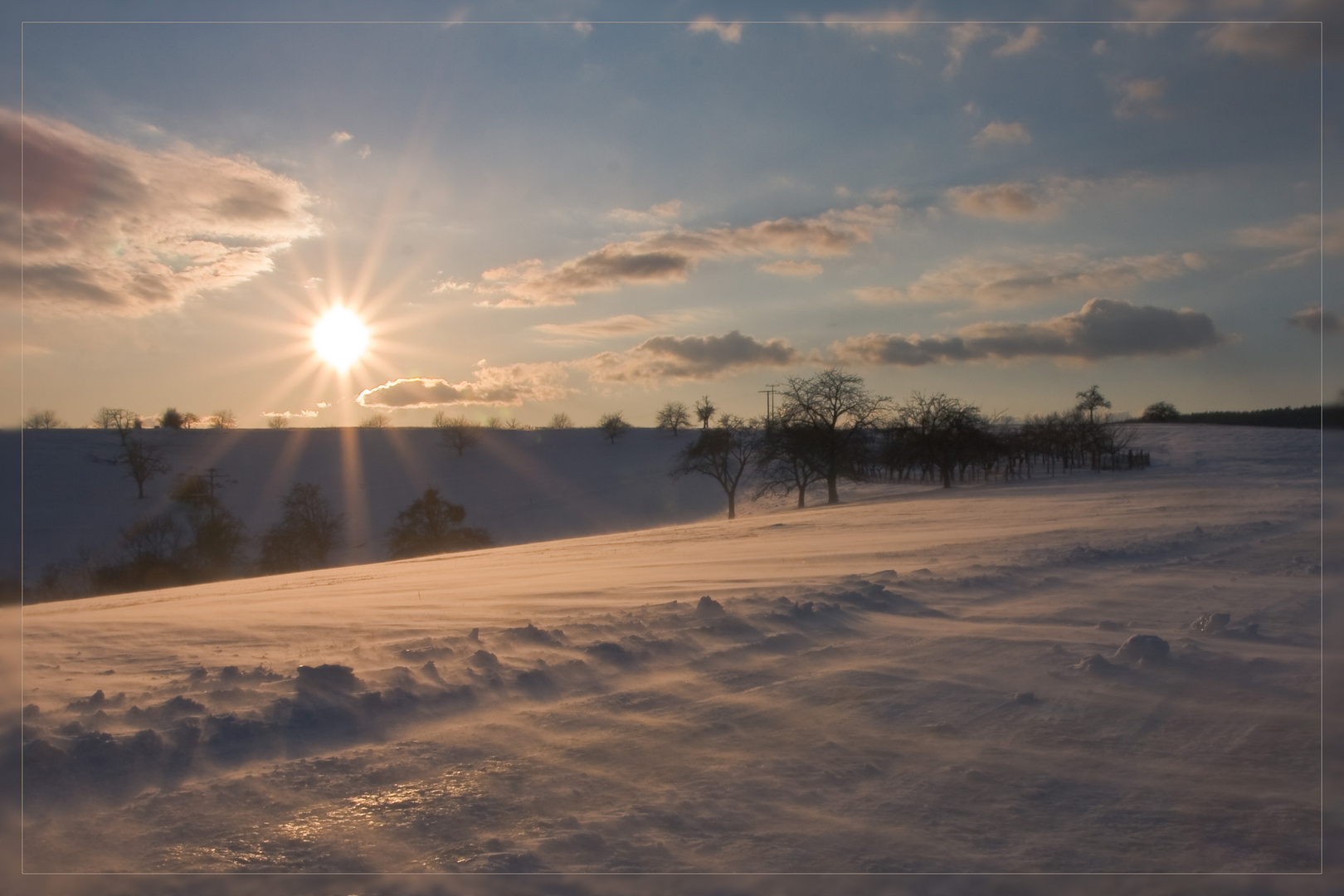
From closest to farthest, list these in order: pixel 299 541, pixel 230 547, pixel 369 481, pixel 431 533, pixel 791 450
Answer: pixel 791 450 < pixel 230 547 < pixel 299 541 < pixel 431 533 < pixel 369 481

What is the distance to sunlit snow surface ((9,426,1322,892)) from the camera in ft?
11.4

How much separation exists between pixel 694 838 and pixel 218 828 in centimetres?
210

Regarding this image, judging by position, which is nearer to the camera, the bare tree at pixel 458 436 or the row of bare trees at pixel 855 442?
the row of bare trees at pixel 855 442

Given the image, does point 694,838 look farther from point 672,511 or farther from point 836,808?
point 672,511

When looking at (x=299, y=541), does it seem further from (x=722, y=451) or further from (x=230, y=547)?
(x=722, y=451)

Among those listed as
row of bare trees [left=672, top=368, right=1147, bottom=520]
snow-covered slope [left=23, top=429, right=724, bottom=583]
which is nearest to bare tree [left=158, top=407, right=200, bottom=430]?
snow-covered slope [left=23, top=429, right=724, bottom=583]

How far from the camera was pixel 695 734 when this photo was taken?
4633mm

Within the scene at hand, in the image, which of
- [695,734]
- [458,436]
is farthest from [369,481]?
[695,734]

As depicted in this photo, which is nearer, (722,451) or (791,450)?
(791,450)

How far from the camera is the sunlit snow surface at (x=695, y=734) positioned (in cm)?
346

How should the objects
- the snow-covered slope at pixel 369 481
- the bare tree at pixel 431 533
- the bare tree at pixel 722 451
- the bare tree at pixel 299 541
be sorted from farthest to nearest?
1. the snow-covered slope at pixel 369 481
2. the bare tree at pixel 722 451
3. the bare tree at pixel 431 533
4. the bare tree at pixel 299 541

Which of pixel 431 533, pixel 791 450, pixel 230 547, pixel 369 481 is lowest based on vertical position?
pixel 230 547

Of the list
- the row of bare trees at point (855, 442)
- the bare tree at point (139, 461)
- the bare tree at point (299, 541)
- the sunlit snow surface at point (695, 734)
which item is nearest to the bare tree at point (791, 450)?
the row of bare trees at point (855, 442)

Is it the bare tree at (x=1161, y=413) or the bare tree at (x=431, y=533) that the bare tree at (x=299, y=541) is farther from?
the bare tree at (x=1161, y=413)
